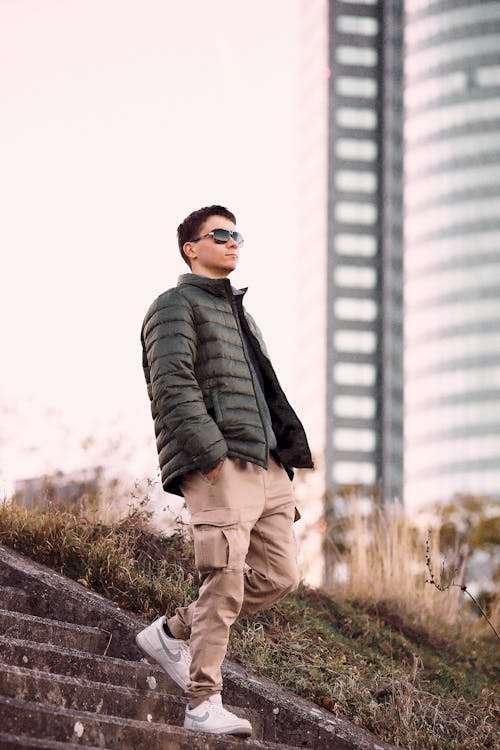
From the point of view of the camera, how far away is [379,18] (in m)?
114

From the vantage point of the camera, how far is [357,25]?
11375cm

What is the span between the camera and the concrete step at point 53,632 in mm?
4652

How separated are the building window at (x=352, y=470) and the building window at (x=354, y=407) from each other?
4.38 m

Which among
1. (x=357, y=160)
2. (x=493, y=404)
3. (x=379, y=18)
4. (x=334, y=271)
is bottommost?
(x=493, y=404)

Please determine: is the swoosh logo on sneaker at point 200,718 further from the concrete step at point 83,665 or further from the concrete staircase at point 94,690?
the concrete step at point 83,665

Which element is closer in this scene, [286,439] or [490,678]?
[286,439]

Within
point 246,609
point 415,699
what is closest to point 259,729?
point 246,609

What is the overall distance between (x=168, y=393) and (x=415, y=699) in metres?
2.06

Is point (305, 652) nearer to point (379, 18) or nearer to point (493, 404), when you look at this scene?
point (493, 404)

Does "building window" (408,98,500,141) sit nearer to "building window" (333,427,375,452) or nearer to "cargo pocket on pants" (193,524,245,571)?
"building window" (333,427,375,452)

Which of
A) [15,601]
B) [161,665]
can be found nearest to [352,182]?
[15,601]

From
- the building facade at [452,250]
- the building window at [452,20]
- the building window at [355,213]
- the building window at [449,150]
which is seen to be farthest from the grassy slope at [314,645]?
the building window at [452,20]

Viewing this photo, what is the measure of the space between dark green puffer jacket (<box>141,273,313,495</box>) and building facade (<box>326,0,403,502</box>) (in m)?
95.6

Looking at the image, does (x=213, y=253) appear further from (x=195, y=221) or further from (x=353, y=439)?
(x=353, y=439)
